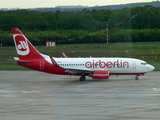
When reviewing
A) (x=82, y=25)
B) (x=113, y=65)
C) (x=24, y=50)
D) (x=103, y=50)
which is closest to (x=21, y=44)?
(x=24, y=50)

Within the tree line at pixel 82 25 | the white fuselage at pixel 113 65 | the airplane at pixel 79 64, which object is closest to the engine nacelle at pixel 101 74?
the airplane at pixel 79 64

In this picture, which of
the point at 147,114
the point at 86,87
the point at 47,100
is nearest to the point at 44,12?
the point at 86,87

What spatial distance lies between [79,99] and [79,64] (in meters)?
16.2

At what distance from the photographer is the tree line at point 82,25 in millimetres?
88812

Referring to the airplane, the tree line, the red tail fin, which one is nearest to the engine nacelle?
the airplane

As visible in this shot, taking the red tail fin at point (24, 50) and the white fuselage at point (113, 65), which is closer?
the white fuselage at point (113, 65)

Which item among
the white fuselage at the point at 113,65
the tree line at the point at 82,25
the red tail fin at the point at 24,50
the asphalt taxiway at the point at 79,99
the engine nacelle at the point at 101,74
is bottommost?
the asphalt taxiway at the point at 79,99

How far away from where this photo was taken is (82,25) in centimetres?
9794

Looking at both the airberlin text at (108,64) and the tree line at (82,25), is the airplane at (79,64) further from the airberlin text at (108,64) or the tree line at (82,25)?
the tree line at (82,25)

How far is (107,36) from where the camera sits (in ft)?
297

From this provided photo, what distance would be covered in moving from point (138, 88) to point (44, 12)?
80.7m

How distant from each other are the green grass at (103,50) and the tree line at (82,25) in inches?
56.7

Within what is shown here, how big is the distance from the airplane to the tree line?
39.2 m

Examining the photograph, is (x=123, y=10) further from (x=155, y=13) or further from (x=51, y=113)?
(x=51, y=113)
